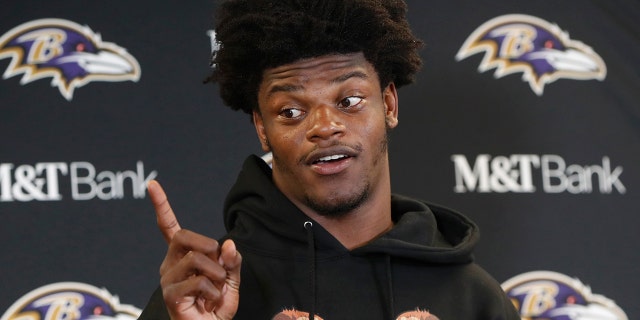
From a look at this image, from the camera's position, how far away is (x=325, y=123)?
1.45 metres

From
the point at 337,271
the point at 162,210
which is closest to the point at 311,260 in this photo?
the point at 337,271

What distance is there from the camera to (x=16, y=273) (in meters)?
1.95

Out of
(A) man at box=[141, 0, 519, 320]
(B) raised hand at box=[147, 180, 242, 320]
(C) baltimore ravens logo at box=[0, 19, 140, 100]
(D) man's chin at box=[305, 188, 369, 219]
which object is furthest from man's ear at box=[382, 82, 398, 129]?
(C) baltimore ravens logo at box=[0, 19, 140, 100]

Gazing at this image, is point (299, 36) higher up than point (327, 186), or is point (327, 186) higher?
point (299, 36)

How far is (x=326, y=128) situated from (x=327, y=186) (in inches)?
3.5

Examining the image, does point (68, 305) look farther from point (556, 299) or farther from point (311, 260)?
point (556, 299)

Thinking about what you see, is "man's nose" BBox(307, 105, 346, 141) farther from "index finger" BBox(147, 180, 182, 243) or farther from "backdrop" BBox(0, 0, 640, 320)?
"backdrop" BBox(0, 0, 640, 320)

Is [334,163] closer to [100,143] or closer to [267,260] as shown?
[267,260]

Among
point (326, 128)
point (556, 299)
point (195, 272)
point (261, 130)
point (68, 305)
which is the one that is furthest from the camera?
point (556, 299)

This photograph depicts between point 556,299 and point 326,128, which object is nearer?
point 326,128

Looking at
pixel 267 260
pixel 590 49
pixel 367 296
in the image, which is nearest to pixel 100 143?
pixel 267 260

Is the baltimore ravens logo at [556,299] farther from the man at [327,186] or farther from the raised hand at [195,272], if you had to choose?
the raised hand at [195,272]

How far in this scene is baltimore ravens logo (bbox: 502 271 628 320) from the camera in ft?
7.01

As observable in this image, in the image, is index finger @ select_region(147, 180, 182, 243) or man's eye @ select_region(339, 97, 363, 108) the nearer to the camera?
index finger @ select_region(147, 180, 182, 243)
